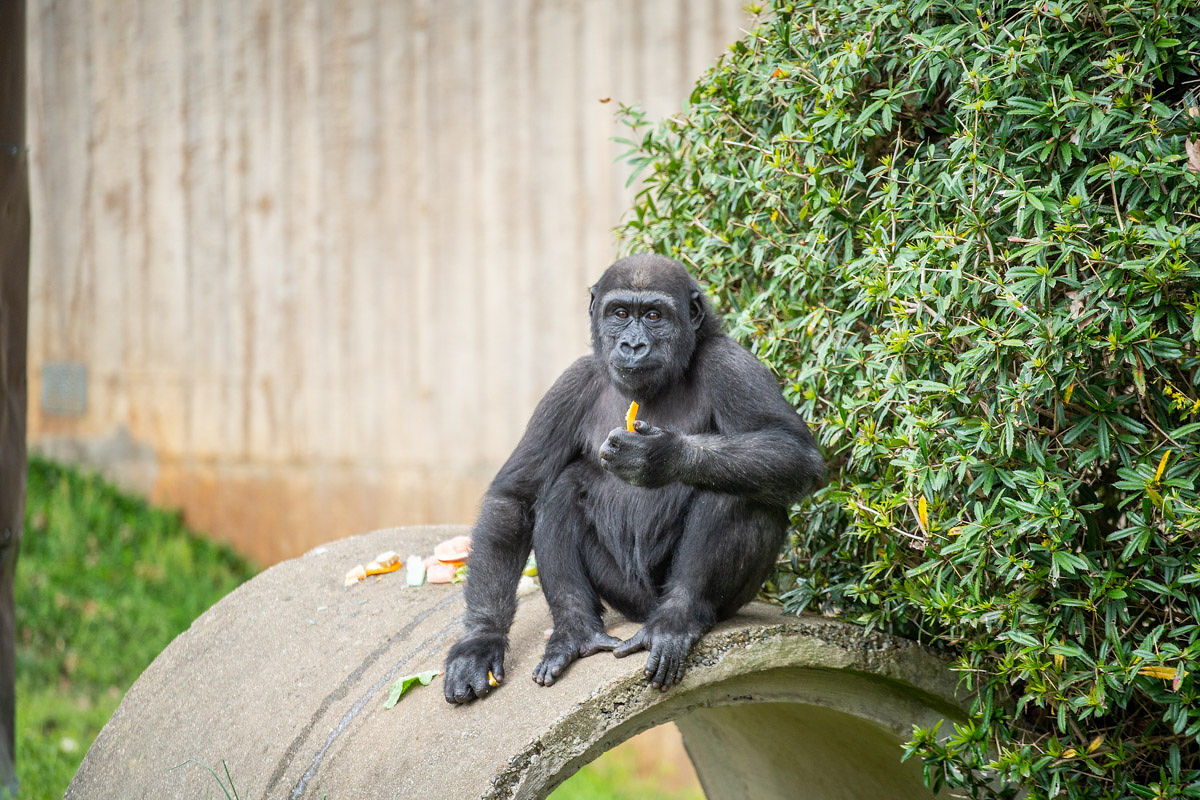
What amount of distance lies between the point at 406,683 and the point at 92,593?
20.0 ft

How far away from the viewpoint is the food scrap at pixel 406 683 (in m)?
4.32

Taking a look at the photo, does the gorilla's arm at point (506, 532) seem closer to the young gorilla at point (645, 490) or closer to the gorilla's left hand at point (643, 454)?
the young gorilla at point (645, 490)

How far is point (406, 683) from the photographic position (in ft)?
14.3

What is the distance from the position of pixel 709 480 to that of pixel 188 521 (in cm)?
743

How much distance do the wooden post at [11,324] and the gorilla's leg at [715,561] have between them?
3.47 m

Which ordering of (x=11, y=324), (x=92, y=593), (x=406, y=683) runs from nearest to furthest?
(x=406, y=683) → (x=11, y=324) → (x=92, y=593)

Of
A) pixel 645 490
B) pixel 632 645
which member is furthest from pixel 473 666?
pixel 645 490

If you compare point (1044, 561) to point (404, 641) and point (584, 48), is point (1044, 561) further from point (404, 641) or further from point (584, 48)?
point (584, 48)

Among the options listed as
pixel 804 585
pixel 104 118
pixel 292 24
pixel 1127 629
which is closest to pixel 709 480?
pixel 804 585

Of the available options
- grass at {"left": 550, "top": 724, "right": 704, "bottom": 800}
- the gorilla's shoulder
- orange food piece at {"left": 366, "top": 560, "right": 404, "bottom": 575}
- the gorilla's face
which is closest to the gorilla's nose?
the gorilla's face

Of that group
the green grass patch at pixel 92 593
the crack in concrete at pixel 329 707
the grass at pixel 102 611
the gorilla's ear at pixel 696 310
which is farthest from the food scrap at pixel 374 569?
the green grass patch at pixel 92 593

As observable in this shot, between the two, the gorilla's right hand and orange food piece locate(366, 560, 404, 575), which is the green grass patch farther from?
the gorilla's right hand

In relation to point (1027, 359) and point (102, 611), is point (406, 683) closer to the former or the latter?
point (1027, 359)

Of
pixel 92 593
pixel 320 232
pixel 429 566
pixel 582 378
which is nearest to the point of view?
pixel 582 378
